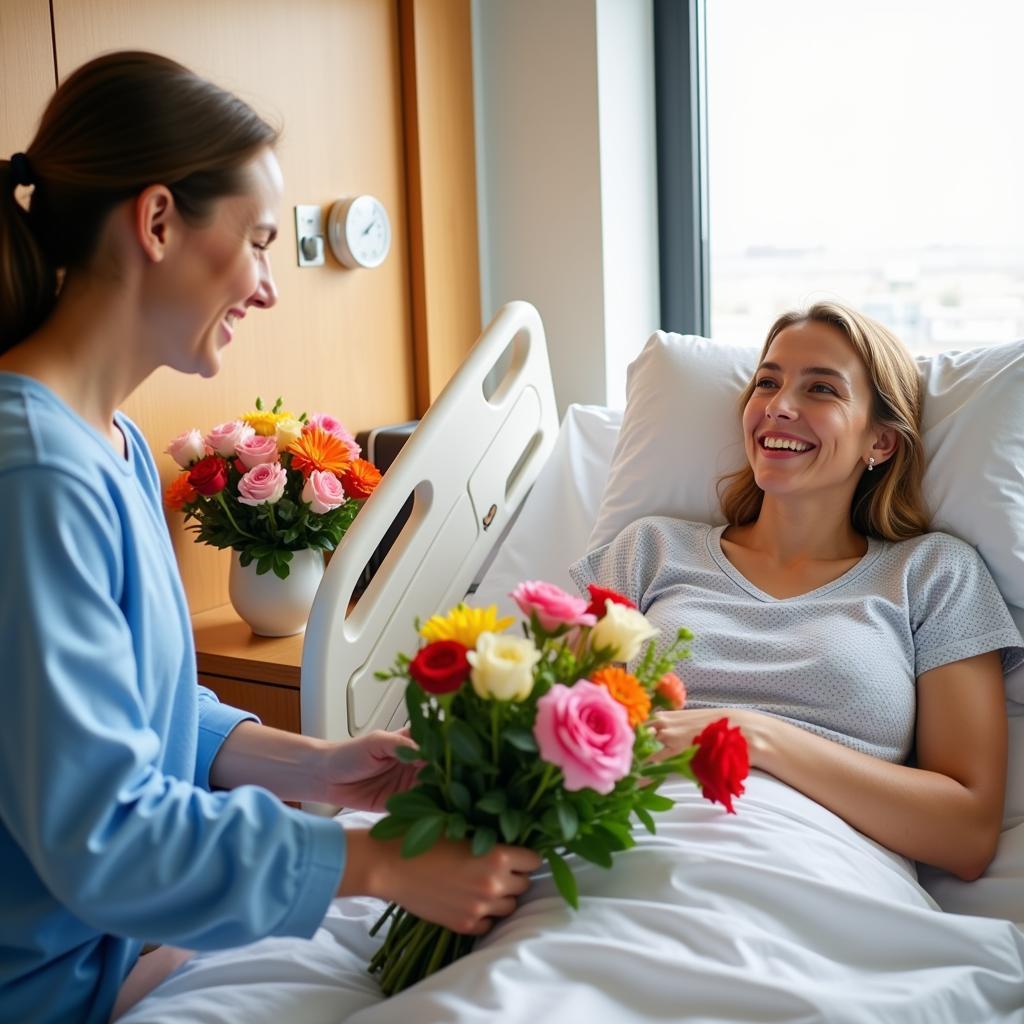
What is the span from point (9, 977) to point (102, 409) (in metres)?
0.52

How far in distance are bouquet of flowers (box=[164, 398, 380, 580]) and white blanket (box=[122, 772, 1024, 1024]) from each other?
0.98 meters

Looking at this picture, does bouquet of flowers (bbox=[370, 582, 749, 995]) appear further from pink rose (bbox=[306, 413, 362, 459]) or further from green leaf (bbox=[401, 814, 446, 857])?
pink rose (bbox=[306, 413, 362, 459])

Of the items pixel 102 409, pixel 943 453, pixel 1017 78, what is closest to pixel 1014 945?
pixel 943 453

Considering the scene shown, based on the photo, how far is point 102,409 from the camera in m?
1.13

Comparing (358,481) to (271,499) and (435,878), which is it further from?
(435,878)

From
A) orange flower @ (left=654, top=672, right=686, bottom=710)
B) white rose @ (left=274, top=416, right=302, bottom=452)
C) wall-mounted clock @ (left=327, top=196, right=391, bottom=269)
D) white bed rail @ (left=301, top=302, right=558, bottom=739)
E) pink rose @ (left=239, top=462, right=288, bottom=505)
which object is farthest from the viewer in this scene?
wall-mounted clock @ (left=327, top=196, right=391, bottom=269)

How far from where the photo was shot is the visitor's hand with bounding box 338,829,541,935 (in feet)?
3.52

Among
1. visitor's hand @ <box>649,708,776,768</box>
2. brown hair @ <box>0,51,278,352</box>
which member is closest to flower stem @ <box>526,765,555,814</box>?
visitor's hand @ <box>649,708,776,768</box>

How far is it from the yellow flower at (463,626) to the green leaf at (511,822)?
0.51 feet

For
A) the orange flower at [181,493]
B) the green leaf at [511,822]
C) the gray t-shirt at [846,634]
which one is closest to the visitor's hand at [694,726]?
the gray t-shirt at [846,634]

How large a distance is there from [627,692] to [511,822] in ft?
0.51

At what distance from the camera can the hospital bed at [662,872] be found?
111 cm

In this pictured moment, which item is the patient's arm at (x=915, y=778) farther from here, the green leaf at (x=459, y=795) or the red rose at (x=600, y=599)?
the green leaf at (x=459, y=795)

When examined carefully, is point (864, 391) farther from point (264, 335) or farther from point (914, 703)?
point (264, 335)
